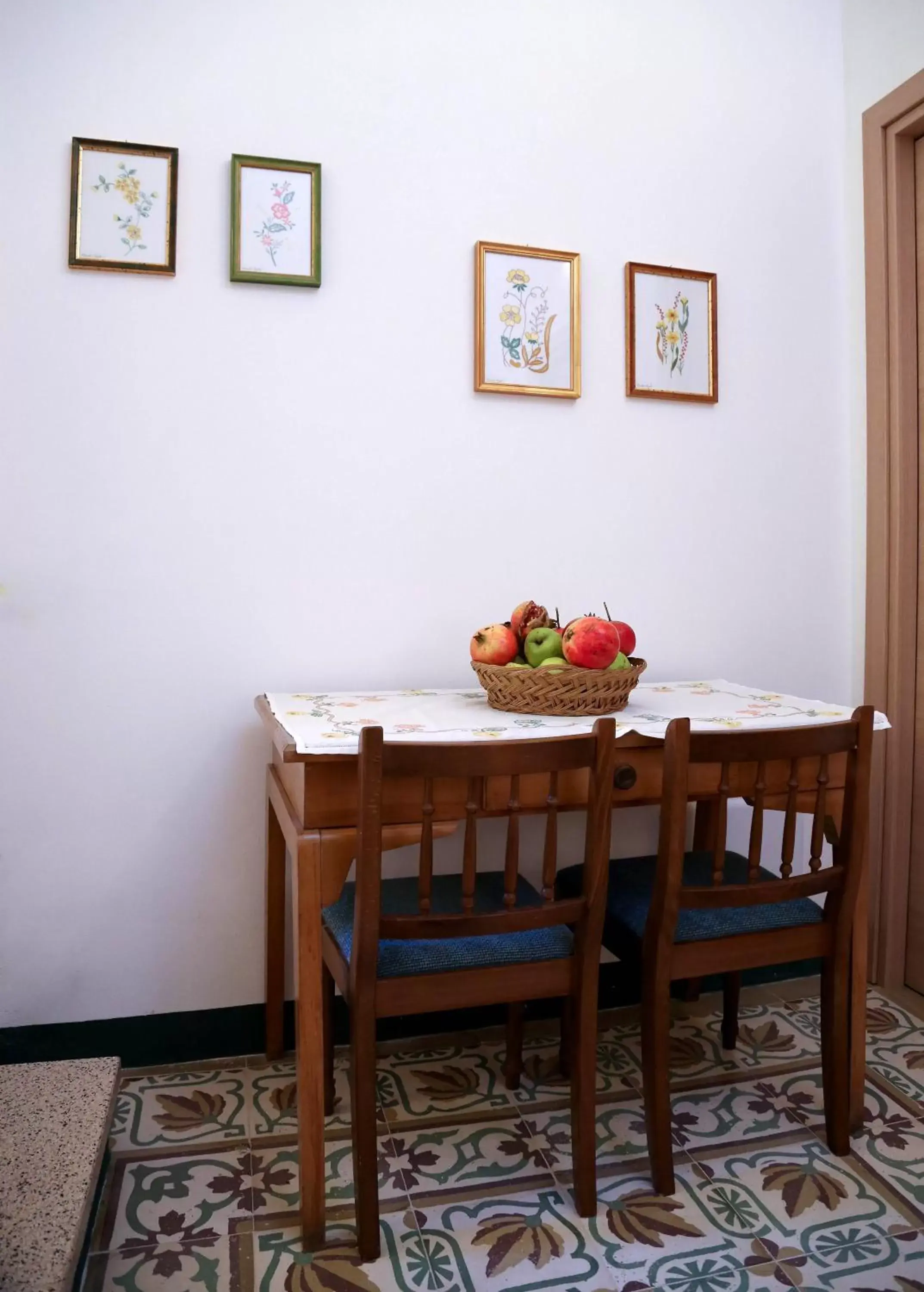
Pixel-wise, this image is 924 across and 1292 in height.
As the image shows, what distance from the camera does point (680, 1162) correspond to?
164 centimetres

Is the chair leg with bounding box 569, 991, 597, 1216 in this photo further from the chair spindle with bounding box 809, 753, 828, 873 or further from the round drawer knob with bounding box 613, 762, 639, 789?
the chair spindle with bounding box 809, 753, 828, 873

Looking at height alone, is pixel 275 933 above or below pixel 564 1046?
above

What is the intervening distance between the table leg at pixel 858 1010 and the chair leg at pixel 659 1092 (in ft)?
1.45

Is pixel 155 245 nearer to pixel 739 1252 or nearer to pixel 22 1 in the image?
pixel 22 1

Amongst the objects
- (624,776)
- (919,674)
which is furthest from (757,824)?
(919,674)

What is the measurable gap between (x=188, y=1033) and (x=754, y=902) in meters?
1.31

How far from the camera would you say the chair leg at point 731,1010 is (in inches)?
80.3

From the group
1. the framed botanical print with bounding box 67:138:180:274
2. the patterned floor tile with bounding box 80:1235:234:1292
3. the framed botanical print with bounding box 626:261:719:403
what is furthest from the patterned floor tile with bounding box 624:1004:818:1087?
the framed botanical print with bounding box 67:138:180:274

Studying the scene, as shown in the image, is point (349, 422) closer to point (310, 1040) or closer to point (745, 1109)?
point (310, 1040)

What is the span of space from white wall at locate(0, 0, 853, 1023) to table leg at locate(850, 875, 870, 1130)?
83 cm

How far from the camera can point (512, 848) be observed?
4.64 ft

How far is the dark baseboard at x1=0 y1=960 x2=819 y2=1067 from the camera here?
76.2 inches

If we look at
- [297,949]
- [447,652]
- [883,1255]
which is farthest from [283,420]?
[883,1255]

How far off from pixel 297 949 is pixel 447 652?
92cm
